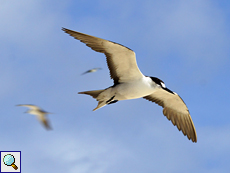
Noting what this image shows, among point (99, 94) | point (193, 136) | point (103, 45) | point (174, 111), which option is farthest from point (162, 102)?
point (103, 45)

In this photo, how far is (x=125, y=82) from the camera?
533 inches

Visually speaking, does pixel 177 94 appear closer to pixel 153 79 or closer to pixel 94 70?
pixel 153 79

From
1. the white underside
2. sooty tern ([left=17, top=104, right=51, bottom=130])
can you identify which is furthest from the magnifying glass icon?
the white underside

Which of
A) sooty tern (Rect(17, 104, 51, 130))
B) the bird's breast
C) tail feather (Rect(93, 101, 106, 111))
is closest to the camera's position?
the bird's breast

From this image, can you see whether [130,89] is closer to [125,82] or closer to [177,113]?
[125,82]

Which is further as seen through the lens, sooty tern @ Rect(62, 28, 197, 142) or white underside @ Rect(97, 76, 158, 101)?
white underside @ Rect(97, 76, 158, 101)

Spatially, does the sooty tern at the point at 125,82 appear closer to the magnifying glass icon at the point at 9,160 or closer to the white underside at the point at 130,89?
the white underside at the point at 130,89

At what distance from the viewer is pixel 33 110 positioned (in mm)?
15055

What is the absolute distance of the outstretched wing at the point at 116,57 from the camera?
12250mm

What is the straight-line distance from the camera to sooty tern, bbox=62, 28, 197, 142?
1234 cm

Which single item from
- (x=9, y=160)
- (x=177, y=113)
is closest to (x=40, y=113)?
(x=9, y=160)

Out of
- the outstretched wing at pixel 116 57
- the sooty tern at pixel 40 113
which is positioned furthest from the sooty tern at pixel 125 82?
the sooty tern at pixel 40 113

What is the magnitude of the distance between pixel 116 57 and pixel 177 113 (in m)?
4.21

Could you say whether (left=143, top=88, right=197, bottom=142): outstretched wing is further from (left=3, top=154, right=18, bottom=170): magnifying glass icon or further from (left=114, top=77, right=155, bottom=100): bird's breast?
(left=3, top=154, right=18, bottom=170): magnifying glass icon
